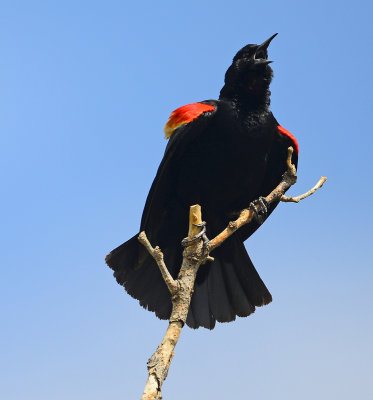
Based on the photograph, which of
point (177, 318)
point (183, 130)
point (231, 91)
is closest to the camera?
point (177, 318)

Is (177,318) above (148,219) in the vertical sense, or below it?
below

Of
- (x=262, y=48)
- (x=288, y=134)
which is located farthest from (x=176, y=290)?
(x=262, y=48)

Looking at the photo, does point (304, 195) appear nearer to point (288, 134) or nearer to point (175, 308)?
point (288, 134)

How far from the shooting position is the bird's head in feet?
15.9

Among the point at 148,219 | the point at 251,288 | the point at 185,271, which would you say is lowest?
the point at 185,271

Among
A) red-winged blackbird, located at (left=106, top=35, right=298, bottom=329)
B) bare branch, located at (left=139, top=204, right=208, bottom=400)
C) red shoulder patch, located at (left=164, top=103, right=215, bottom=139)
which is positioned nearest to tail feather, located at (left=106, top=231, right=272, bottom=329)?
red-winged blackbird, located at (left=106, top=35, right=298, bottom=329)

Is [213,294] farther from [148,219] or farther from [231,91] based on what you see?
[231,91]

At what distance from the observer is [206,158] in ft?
15.2

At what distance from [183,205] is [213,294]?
2.69 ft

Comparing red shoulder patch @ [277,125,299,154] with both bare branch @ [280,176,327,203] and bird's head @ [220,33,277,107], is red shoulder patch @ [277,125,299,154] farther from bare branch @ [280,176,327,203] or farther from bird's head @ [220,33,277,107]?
bare branch @ [280,176,327,203]

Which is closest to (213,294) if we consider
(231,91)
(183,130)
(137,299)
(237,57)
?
(137,299)

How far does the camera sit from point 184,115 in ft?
15.1

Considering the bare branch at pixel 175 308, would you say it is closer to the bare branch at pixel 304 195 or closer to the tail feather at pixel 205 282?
the bare branch at pixel 304 195

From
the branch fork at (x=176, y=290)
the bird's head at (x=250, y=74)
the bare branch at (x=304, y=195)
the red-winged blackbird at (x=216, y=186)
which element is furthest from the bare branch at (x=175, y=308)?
the bird's head at (x=250, y=74)
